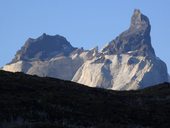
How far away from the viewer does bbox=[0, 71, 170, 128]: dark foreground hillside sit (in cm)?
3425

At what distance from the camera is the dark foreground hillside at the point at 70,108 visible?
34250 millimetres

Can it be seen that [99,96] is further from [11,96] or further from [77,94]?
[11,96]

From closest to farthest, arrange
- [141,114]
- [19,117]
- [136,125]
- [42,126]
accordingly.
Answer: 1. [42,126]
2. [19,117]
3. [136,125]
4. [141,114]

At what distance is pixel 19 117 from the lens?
111 feet

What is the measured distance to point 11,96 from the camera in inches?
1634

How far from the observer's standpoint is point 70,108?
40.3 metres

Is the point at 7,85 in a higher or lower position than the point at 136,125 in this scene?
higher

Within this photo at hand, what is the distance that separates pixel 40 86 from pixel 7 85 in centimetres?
349

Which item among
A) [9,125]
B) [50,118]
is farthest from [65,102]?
[9,125]

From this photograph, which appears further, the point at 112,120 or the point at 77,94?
the point at 77,94

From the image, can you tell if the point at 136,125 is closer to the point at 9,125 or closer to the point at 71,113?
the point at 71,113

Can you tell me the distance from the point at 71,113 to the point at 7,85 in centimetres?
999

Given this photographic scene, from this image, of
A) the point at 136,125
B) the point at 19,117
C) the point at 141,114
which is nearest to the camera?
the point at 19,117

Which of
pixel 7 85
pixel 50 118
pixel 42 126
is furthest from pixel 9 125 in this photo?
pixel 7 85
